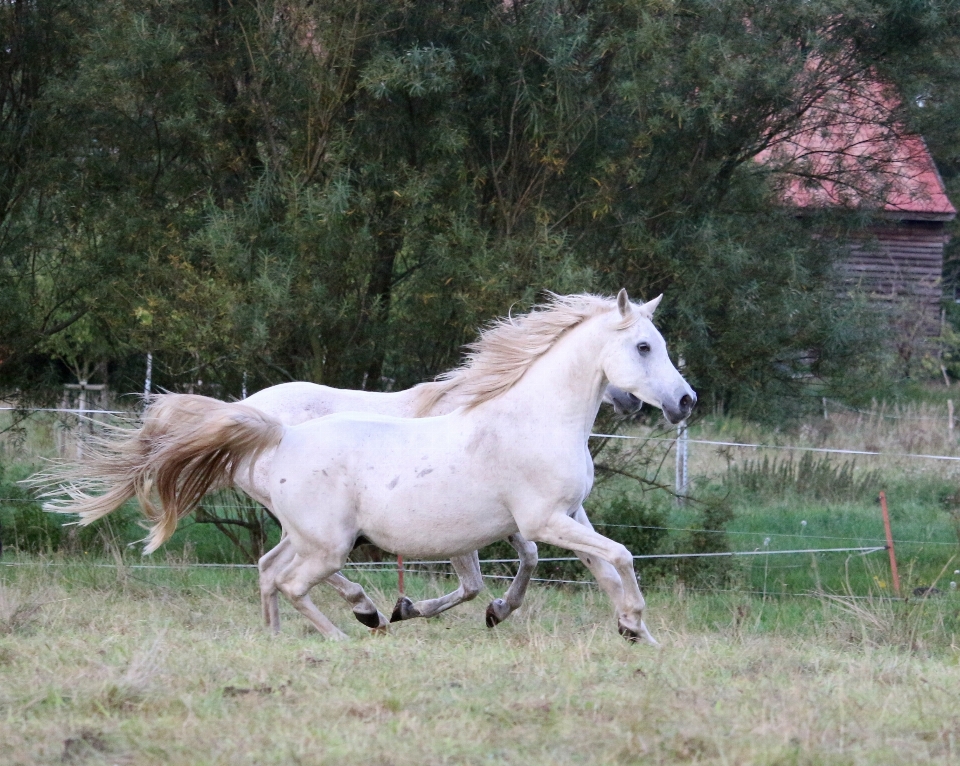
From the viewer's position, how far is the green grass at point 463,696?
355 cm

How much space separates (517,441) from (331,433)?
0.92m

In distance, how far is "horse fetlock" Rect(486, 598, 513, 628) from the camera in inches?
252

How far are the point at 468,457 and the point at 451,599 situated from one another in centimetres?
97

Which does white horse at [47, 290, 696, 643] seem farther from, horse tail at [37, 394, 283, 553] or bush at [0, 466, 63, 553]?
bush at [0, 466, 63, 553]

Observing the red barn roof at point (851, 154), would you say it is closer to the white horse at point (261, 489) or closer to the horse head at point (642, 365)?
A: the white horse at point (261, 489)

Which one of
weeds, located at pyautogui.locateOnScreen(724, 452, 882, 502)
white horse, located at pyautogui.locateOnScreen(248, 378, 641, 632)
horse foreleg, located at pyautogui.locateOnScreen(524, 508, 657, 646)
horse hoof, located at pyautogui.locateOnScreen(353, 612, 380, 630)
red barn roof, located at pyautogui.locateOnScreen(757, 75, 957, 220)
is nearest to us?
horse foreleg, located at pyautogui.locateOnScreen(524, 508, 657, 646)

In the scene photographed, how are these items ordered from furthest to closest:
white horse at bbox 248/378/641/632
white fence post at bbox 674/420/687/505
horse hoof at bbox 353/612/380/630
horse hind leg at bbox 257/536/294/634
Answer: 1. white fence post at bbox 674/420/687/505
2. horse hind leg at bbox 257/536/294/634
3. white horse at bbox 248/378/641/632
4. horse hoof at bbox 353/612/380/630

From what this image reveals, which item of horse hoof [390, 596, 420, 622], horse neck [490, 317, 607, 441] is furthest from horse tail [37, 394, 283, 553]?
horse neck [490, 317, 607, 441]

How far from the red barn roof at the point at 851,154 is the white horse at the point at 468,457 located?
4.93 meters

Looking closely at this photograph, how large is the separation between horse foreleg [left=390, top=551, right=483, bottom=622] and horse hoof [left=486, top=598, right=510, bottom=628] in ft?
0.86

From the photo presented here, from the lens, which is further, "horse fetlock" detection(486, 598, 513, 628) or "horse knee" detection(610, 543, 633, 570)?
"horse fetlock" detection(486, 598, 513, 628)

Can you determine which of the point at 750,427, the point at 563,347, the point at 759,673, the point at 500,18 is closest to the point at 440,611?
the point at 563,347

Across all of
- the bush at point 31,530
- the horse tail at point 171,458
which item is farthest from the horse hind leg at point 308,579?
the bush at point 31,530

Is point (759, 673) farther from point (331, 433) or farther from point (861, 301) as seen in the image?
point (861, 301)
